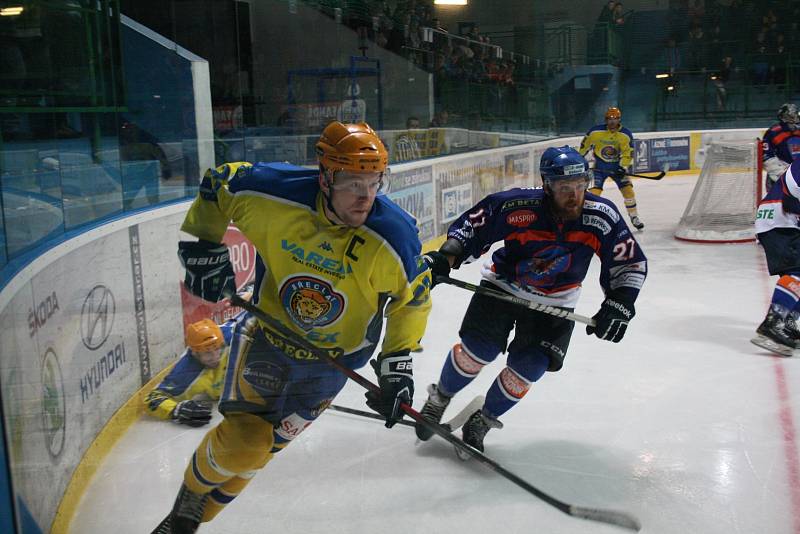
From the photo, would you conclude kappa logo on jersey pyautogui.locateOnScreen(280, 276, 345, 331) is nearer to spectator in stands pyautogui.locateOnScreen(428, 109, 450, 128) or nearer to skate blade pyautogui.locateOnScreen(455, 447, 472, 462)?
skate blade pyautogui.locateOnScreen(455, 447, 472, 462)

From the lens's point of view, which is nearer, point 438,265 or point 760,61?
point 438,265

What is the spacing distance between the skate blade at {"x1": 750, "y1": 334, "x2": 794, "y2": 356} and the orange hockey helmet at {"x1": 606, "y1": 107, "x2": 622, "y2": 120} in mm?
4129

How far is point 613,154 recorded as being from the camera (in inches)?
309

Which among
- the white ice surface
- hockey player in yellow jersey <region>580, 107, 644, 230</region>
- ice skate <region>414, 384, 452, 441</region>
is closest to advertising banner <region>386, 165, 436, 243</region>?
the white ice surface

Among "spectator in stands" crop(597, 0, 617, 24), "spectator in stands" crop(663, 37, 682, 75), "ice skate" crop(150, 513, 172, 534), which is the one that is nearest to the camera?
"ice skate" crop(150, 513, 172, 534)

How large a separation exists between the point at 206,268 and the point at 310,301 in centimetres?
25

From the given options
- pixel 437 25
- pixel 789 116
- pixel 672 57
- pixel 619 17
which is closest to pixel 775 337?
pixel 437 25

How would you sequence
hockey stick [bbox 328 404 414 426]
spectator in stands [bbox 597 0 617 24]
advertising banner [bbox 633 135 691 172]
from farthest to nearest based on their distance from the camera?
1. advertising banner [bbox 633 135 691 172]
2. spectator in stands [bbox 597 0 617 24]
3. hockey stick [bbox 328 404 414 426]

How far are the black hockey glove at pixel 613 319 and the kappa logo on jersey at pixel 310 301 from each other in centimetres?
112

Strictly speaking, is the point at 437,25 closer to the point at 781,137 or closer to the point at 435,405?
the point at 435,405

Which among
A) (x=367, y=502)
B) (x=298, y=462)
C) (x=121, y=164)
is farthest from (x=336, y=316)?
(x=121, y=164)

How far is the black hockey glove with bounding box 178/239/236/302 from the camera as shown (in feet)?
5.32

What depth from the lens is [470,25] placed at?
3.77 m

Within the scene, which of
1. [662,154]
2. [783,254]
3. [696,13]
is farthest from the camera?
[662,154]
